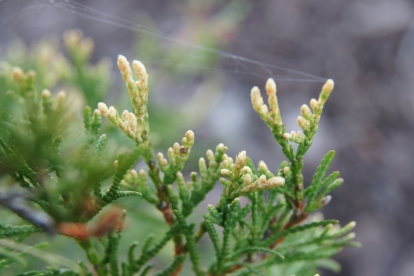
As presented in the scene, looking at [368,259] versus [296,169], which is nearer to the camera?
[296,169]

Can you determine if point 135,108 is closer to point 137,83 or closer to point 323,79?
point 137,83

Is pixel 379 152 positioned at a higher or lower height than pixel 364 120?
lower

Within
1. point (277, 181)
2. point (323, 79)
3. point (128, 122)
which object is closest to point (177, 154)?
point (128, 122)

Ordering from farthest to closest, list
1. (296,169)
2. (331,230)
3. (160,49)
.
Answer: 1. (160,49)
2. (331,230)
3. (296,169)

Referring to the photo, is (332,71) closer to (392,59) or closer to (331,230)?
(392,59)

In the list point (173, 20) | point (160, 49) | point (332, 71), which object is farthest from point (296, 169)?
point (173, 20)

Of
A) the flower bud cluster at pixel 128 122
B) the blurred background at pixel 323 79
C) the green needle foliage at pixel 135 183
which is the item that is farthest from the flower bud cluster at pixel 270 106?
the blurred background at pixel 323 79
